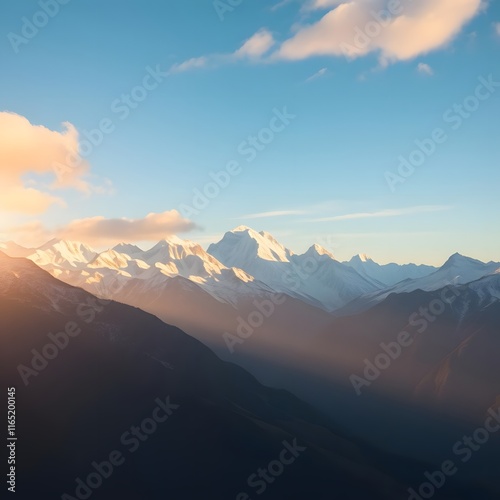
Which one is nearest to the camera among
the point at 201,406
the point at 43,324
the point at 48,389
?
the point at 48,389

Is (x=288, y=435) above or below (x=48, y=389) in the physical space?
above

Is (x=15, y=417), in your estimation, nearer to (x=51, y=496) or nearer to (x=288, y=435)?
(x=51, y=496)

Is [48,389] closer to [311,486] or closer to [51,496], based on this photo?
[51,496]

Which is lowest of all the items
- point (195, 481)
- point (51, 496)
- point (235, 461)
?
point (51, 496)

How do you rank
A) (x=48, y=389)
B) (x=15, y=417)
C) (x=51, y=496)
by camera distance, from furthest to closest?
1. (x=48, y=389)
2. (x=15, y=417)
3. (x=51, y=496)

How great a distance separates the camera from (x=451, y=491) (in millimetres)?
178500

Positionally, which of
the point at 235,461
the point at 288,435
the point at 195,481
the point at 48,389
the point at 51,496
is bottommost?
the point at 51,496

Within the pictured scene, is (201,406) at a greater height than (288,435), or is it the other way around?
(288,435)

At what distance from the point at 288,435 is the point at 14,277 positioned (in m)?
118

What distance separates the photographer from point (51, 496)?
11956 centimetres

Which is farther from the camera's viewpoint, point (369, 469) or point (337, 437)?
point (337, 437)

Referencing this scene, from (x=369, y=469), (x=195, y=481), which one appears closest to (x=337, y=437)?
(x=369, y=469)

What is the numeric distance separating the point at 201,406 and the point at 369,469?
56.9 metres

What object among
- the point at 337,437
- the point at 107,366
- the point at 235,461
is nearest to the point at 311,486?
the point at 235,461
